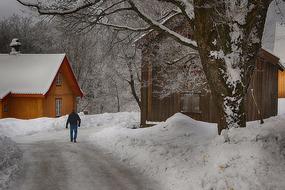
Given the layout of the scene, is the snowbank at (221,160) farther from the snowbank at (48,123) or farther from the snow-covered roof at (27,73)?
the snow-covered roof at (27,73)

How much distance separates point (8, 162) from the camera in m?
12.7

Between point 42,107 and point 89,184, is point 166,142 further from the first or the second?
point 42,107

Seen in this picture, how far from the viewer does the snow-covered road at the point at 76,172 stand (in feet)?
33.3

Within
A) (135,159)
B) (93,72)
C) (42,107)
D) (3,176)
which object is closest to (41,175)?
(3,176)

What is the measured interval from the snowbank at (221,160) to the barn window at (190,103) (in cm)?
917

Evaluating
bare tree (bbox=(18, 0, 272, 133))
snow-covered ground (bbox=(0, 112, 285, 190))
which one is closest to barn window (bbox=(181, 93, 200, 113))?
snow-covered ground (bbox=(0, 112, 285, 190))

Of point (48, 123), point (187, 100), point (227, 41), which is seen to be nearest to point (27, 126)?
point (48, 123)

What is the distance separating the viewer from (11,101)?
3319 centimetres

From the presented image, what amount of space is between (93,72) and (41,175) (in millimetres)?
42826

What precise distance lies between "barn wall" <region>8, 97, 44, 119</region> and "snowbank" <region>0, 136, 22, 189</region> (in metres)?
16.3

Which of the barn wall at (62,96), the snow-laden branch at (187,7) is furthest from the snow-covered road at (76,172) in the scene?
the barn wall at (62,96)

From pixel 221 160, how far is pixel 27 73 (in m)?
27.6

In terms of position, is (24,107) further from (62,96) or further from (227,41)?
(227,41)

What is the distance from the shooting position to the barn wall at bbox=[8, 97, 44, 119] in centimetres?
3266
